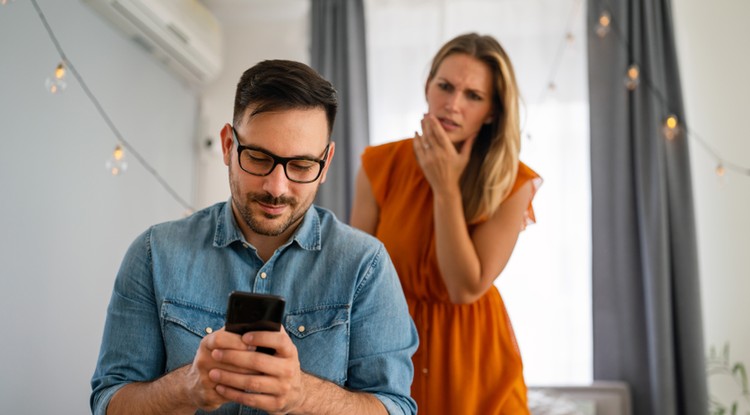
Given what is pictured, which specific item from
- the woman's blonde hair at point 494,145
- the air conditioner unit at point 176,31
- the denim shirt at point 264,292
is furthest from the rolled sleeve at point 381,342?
the air conditioner unit at point 176,31

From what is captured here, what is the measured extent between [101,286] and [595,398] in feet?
6.70

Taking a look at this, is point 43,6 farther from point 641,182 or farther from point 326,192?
point 641,182

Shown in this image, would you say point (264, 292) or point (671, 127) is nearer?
point (264, 292)

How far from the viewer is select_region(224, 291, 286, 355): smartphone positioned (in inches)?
40.9

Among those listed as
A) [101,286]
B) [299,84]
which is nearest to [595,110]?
[101,286]

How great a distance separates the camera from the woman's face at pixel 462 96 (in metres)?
1.90

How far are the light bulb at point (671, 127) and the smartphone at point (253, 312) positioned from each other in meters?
2.54

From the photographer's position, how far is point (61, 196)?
2.61m

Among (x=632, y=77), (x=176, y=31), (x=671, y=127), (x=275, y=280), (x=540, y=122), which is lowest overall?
(x=275, y=280)

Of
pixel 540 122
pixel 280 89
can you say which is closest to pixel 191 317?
pixel 280 89

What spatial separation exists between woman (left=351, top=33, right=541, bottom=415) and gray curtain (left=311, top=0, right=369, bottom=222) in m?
1.57

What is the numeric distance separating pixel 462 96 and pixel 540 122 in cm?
181

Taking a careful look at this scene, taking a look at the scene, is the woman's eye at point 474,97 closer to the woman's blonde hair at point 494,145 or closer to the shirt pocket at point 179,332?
the woman's blonde hair at point 494,145

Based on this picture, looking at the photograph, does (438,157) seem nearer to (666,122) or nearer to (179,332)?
(179,332)
